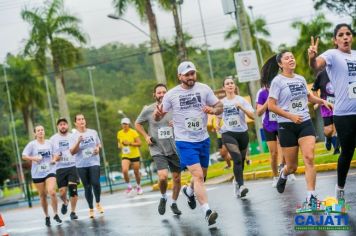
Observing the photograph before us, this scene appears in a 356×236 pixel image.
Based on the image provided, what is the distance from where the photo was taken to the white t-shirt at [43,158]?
43.2ft

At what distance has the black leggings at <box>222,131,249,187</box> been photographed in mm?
11383

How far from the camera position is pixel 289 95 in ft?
28.3

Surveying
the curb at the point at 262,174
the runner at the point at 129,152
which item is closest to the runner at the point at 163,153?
the curb at the point at 262,174

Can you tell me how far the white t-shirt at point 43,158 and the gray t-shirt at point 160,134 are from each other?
310 centimetres

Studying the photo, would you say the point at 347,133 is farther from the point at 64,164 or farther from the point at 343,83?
the point at 64,164

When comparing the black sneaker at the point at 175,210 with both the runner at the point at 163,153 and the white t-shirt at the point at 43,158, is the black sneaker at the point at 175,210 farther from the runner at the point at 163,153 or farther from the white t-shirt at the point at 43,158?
the white t-shirt at the point at 43,158

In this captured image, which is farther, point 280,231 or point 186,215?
point 186,215

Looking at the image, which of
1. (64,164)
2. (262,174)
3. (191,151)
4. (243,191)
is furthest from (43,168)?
(191,151)

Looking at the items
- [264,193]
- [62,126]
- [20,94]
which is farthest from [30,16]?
[264,193]

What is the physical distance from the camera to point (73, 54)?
42562 millimetres

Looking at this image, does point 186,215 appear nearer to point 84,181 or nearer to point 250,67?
point 84,181

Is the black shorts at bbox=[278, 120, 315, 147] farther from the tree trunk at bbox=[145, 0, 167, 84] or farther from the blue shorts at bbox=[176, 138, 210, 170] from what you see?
the tree trunk at bbox=[145, 0, 167, 84]

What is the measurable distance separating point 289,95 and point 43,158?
630 centimetres

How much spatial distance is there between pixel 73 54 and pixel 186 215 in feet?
109
